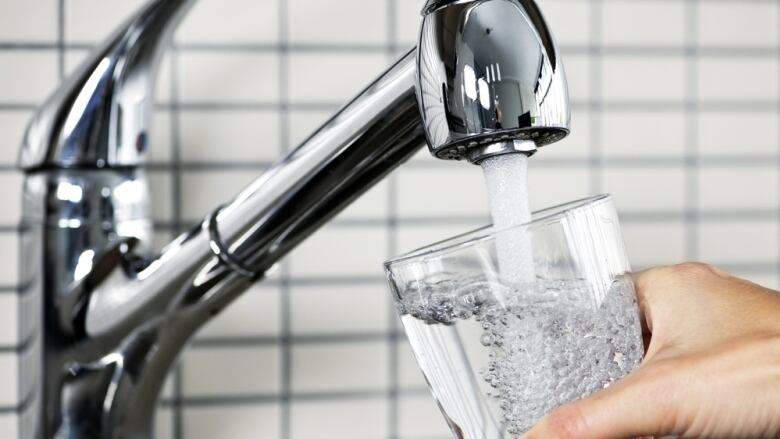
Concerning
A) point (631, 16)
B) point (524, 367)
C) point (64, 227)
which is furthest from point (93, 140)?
point (631, 16)

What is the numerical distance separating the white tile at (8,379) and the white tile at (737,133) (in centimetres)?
62

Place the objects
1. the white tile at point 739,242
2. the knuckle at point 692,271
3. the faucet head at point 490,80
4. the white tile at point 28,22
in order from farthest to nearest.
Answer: the white tile at point 739,242 → the white tile at point 28,22 → the knuckle at point 692,271 → the faucet head at point 490,80

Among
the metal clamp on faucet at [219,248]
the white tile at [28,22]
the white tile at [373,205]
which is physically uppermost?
the white tile at [28,22]

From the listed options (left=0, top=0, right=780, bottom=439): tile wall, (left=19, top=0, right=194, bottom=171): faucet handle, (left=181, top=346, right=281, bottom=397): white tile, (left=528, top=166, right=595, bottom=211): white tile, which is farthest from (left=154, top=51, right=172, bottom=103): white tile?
(left=528, top=166, right=595, bottom=211): white tile

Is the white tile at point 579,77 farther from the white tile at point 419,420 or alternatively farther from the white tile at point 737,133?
the white tile at point 419,420

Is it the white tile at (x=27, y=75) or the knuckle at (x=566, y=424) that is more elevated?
the white tile at (x=27, y=75)

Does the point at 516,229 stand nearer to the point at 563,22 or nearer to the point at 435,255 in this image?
the point at 435,255

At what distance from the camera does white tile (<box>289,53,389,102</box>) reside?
70 cm

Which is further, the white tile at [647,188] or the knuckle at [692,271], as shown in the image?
the white tile at [647,188]

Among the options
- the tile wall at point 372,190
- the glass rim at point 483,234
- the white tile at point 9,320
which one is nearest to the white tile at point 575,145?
the tile wall at point 372,190

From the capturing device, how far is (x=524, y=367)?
38cm

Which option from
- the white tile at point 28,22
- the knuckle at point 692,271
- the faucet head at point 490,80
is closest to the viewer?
the faucet head at point 490,80

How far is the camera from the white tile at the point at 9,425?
68 cm

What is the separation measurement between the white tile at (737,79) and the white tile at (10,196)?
588mm
